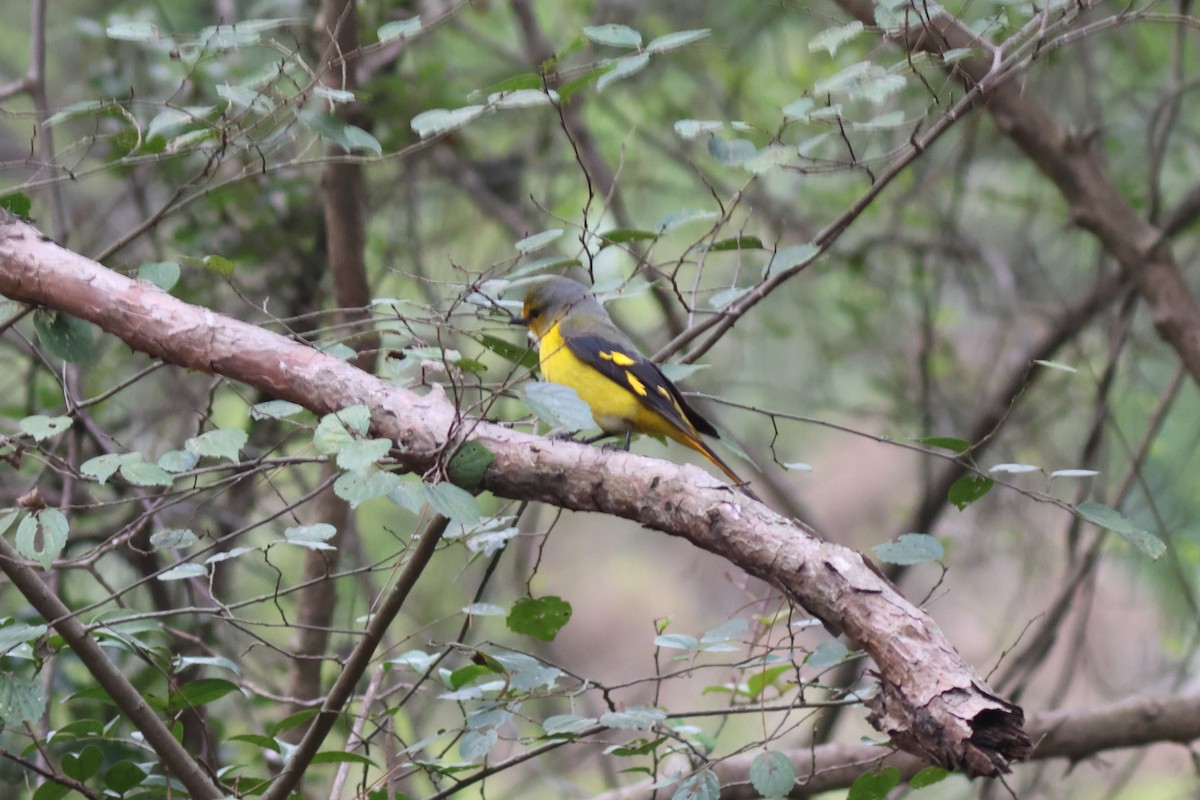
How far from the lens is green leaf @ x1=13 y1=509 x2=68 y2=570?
1.76 meters

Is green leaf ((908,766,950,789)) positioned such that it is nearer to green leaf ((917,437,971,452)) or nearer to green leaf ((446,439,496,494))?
green leaf ((917,437,971,452))

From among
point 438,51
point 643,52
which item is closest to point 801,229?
point 438,51

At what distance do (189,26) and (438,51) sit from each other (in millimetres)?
1190

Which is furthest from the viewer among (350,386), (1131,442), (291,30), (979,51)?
(1131,442)

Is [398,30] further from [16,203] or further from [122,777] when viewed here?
[122,777]

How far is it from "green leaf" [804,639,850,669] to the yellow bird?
684 mm

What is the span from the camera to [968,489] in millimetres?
2240

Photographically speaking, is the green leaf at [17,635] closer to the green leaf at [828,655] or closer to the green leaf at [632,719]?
the green leaf at [632,719]

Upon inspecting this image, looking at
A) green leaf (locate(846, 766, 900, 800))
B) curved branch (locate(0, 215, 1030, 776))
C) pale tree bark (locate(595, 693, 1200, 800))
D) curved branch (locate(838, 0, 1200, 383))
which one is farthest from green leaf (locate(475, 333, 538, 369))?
curved branch (locate(838, 0, 1200, 383))

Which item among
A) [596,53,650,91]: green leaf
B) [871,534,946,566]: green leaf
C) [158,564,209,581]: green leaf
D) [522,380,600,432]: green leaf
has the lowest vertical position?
[158,564,209,581]: green leaf

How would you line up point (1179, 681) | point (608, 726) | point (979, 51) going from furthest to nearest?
1. point (1179, 681)
2. point (979, 51)
3. point (608, 726)

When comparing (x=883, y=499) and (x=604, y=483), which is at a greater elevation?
(x=883, y=499)

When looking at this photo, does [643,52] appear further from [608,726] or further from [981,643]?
[981,643]

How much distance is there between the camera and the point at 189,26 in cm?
550
